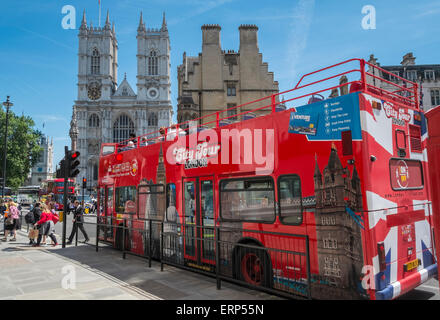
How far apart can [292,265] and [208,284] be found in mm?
2279

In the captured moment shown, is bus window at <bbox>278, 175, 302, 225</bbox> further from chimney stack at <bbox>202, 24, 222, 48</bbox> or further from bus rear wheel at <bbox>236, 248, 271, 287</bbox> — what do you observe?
chimney stack at <bbox>202, 24, 222, 48</bbox>

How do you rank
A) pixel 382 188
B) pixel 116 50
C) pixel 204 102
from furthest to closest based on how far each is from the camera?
pixel 116 50, pixel 204 102, pixel 382 188

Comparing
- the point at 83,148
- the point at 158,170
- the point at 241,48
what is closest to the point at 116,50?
the point at 83,148

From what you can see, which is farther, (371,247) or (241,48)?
(241,48)

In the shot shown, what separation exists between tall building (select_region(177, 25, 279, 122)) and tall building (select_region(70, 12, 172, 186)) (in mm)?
56651

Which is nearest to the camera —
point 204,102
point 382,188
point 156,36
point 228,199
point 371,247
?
point 371,247

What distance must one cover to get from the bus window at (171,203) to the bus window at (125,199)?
2.07m

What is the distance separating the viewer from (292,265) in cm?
516

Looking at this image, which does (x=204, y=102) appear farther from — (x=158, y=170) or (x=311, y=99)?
(x=311, y=99)

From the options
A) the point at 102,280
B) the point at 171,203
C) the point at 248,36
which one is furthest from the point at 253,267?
the point at 248,36

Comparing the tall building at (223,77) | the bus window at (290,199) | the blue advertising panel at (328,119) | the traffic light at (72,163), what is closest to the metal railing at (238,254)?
the bus window at (290,199)

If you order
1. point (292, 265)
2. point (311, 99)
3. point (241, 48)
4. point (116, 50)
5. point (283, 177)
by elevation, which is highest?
point (116, 50)

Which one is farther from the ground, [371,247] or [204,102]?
[204,102]

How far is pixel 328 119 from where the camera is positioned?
4840mm
